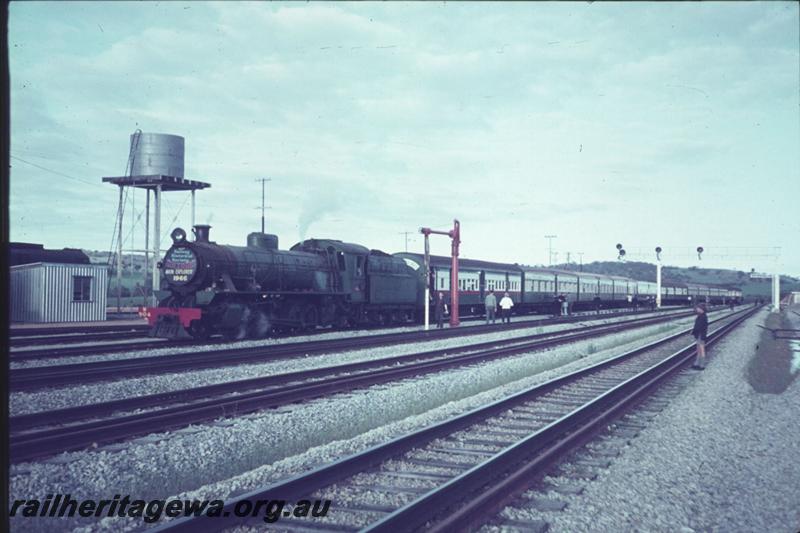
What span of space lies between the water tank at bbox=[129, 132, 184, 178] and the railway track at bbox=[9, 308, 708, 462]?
1201 inches

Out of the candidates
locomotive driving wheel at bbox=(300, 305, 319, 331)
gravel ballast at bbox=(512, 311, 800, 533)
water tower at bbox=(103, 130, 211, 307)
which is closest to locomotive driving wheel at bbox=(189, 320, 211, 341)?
locomotive driving wheel at bbox=(300, 305, 319, 331)

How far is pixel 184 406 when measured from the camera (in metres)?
9.65

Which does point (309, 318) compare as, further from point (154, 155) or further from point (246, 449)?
point (154, 155)

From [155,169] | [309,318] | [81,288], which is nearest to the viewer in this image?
[309,318]

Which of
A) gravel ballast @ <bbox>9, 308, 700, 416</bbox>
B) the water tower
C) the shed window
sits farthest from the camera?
the water tower

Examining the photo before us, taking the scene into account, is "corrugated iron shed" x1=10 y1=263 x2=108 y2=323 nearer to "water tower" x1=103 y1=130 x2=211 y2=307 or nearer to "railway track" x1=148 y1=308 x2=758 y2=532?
"water tower" x1=103 y1=130 x2=211 y2=307

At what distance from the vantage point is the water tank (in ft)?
134

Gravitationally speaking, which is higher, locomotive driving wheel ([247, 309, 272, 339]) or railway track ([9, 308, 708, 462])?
locomotive driving wheel ([247, 309, 272, 339])

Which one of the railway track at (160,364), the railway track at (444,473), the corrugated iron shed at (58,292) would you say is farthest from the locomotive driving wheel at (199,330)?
the corrugated iron shed at (58,292)

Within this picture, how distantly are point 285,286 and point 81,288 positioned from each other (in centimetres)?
1383

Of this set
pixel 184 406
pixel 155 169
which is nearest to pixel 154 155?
pixel 155 169

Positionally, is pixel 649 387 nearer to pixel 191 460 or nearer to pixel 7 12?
pixel 191 460

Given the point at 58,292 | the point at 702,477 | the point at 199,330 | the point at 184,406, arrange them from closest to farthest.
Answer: the point at 702,477
the point at 184,406
the point at 199,330
the point at 58,292

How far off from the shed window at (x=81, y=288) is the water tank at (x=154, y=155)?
1184 centimetres
